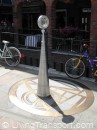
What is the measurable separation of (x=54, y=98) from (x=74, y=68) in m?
2.07

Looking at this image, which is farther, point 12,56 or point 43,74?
point 12,56

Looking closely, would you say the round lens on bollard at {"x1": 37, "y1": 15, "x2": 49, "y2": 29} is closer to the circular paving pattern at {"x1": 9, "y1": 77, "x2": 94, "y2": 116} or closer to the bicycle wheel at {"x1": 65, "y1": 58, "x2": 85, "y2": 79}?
the circular paving pattern at {"x1": 9, "y1": 77, "x2": 94, "y2": 116}

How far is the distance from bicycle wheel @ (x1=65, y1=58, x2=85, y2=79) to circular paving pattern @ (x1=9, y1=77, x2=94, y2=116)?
60 centimetres

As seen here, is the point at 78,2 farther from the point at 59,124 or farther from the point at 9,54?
the point at 59,124

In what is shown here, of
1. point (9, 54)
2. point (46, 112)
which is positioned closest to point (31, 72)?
point (9, 54)

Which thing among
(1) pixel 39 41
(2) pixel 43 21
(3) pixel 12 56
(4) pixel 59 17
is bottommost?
(3) pixel 12 56

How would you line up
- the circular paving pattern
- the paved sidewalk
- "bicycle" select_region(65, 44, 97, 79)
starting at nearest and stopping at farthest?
the paved sidewalk < the circular paving pattern < "bicycle" select_region(65, 44, 97, 79)

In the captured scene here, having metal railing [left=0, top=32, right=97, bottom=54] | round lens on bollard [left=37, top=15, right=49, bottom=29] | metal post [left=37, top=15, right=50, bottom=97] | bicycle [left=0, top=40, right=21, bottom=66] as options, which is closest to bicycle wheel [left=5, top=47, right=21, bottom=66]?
bicycle [left=0, top=40, right=21, bottom=66]

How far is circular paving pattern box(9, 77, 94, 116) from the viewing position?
568 centimetres

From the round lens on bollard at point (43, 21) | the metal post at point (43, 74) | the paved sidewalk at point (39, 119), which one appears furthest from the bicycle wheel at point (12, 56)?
the round lens on bollard at point (43, 21)

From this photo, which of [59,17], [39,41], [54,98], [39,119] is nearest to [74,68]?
[54,98]

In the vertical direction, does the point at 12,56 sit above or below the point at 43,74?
above

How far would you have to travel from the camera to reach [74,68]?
809 cm

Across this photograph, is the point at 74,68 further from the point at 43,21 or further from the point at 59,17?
the point at 59,17
